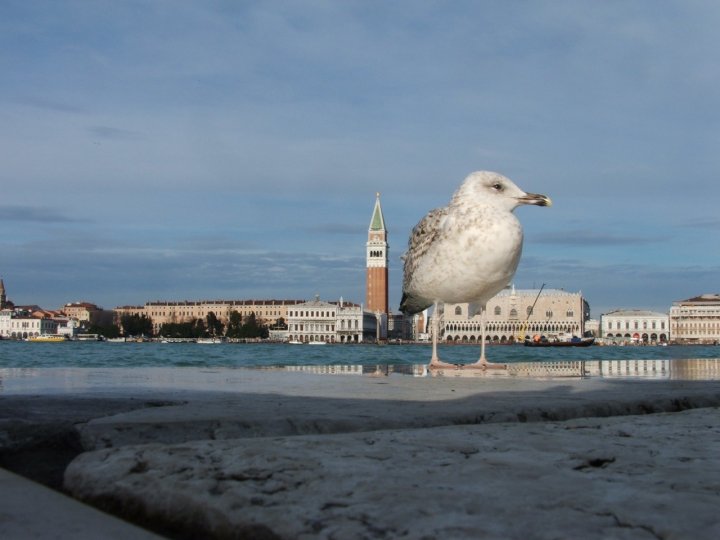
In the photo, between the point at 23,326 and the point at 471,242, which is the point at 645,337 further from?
the point at 471,242

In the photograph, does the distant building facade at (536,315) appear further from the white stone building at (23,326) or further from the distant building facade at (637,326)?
the white stone building at (23,326)

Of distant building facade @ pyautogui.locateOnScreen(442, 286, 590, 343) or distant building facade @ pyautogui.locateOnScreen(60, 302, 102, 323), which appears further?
distant building facade @ pyautogui.locateOnScreen(60, 302, 102, 323)

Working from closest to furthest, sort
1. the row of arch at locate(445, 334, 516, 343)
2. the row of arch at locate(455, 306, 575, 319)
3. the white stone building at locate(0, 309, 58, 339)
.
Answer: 1. the row of arch at locate(445, 334, 516, 343)
2. the row of arch at locate(455, 306, 575, 319)
3. the white stone building at locate(0, 309, 58, 339)

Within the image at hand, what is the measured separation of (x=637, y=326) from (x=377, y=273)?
39.3 meters

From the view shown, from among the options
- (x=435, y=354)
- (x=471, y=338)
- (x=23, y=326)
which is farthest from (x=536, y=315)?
(x=435, y=354)

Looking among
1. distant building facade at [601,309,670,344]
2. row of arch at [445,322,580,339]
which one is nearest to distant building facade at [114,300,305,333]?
row of arch at [445,322,580,339]

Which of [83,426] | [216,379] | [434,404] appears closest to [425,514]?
[83,426]

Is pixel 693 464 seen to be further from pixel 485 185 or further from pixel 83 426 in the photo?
pixel 485 185

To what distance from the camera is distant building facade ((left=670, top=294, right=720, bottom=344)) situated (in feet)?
396

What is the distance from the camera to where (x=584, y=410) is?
232 cm

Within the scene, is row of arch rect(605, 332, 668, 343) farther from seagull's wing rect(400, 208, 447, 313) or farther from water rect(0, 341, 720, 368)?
seagull's wing rect(400, 208, 447, 313)

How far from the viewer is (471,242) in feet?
15.9

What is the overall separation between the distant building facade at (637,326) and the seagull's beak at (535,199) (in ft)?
392

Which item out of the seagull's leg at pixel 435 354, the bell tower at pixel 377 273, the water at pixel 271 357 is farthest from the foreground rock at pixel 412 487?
the bell tower at pixel 377 273
